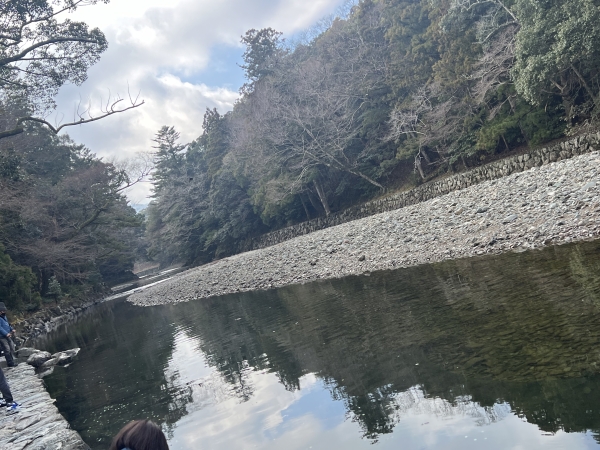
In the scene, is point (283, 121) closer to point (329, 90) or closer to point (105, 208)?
point (329, 90)

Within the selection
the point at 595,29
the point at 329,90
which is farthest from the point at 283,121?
the point at 595,29

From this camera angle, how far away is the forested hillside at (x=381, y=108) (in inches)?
757

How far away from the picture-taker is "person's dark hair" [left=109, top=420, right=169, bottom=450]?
90.5 inches

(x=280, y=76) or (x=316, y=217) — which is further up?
(x=280, y=76)

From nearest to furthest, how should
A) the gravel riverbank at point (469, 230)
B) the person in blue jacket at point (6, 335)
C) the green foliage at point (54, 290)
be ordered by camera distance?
the person in blue jacket at point (6, 335), the gravel riverbank at point (469, 230), the green foliage at point (54, 290)

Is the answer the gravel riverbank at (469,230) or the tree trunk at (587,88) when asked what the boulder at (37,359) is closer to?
the gravel riverbank at (469,230)

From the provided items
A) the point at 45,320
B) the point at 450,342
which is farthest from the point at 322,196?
the point at 450,342

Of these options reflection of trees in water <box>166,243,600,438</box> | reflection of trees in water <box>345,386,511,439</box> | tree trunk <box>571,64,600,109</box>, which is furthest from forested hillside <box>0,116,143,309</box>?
tree trunk <box>571,64,600,109</box>

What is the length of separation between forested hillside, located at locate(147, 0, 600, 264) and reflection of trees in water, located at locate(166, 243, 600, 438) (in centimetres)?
1252

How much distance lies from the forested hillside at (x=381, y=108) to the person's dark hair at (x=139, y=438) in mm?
18828

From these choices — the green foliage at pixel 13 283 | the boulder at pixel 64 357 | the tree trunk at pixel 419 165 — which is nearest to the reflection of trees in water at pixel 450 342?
the boulder at pixel 64 357

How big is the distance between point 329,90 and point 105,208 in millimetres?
17065

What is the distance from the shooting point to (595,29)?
640 inches

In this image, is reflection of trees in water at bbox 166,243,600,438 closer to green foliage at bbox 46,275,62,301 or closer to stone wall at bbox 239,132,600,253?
stone wall at bbox 239,132,600,253
